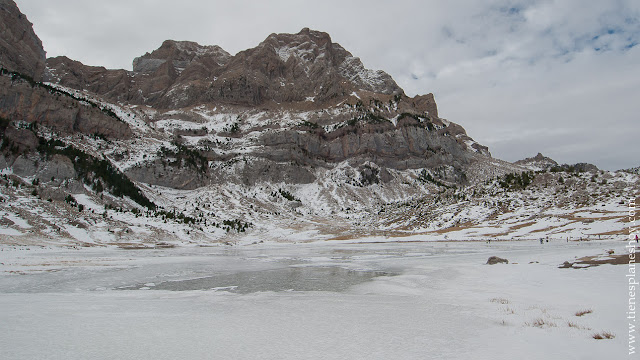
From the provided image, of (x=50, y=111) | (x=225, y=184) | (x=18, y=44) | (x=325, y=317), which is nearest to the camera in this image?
(x=325, y=317)

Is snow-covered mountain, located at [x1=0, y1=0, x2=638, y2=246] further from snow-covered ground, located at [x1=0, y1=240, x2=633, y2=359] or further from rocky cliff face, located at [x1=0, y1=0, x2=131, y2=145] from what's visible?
snow-covered ground, located at [x1=0, y1=240, x2=633, y2=359]

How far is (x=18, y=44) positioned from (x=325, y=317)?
19163cm

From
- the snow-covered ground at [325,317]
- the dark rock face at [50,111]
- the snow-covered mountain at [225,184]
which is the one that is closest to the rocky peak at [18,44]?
the snow-covered mountain at [225,184]

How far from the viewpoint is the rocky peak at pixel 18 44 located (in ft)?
452

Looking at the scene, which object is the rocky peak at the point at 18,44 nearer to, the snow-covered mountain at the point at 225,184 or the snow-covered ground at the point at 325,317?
the snow-covered mountain at the point at 225,184

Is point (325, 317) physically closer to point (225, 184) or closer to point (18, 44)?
point (225, 184)

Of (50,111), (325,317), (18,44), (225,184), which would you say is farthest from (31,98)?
(325,317)

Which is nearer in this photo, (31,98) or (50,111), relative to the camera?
(31,98)

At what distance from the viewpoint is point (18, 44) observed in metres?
146

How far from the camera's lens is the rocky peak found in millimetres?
137875

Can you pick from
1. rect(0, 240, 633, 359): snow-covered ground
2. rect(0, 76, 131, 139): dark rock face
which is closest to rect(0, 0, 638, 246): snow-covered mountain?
rect(0, 76, 131, 139): dark rock face

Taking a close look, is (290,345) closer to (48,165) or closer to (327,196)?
(48,165)

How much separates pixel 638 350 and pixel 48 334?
15640mm

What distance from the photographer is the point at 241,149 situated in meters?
175
